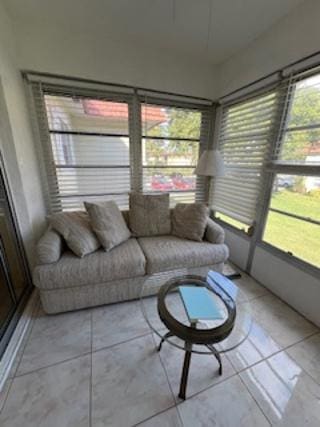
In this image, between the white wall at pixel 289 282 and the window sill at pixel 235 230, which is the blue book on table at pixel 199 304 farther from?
the window sill at pixel 235 230

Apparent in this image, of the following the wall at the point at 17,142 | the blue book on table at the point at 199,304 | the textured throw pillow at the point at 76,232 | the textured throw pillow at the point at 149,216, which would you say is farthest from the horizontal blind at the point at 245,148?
the wall at the point at 17,142

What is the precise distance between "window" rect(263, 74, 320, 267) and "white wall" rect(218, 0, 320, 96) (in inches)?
9.0

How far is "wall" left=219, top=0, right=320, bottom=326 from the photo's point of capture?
60.9 inches

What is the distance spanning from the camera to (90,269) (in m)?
1.58

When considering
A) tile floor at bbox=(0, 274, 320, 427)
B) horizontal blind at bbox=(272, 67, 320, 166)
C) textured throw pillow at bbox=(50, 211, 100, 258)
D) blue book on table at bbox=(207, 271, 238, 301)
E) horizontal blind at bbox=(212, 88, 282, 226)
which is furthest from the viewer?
horizontal blind at bbox=(212, 88, 282, 226)

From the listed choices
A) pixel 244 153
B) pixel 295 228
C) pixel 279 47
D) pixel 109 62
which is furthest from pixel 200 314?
pixel 109 62

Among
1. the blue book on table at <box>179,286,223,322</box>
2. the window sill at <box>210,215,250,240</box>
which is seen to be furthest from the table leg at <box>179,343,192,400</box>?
the window sill at <box>210,215,250,240</box>

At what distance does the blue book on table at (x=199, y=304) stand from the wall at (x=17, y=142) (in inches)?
62.2

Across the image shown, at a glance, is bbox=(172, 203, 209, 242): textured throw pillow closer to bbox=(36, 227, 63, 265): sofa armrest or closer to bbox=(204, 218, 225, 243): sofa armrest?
bbox=(204, 218, 225, 243): sofa armrest

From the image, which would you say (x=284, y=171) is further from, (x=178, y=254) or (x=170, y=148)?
(x=170, y=148)

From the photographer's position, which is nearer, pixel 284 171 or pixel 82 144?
pixel 284 171

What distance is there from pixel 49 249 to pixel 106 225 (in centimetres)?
52

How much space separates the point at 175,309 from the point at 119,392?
56 centimetres

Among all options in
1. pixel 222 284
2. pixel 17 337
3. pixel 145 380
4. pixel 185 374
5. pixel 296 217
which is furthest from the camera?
pixel 296 217
